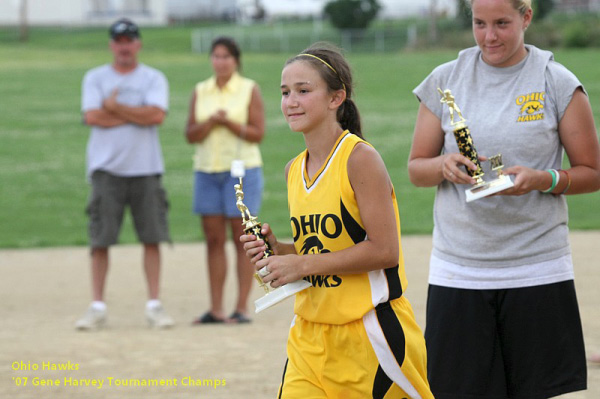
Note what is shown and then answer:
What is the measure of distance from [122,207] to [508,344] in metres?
4.41

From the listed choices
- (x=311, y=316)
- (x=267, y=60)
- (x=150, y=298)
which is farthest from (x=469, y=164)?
(x=267, y=60)

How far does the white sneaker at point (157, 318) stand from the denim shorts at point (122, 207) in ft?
1.79

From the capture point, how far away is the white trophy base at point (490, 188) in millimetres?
3686

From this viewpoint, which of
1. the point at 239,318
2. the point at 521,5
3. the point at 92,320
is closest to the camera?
the point at 521,5

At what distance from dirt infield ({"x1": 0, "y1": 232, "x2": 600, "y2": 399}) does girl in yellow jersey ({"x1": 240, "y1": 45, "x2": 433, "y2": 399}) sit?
211cm

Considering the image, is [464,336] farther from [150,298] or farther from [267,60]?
[267,60]

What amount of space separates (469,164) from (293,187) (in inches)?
26.6

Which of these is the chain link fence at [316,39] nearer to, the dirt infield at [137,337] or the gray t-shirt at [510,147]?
the dirt infield at [137,337]

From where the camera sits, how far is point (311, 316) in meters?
3.54

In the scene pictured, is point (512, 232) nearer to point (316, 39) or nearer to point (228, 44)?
point (228, 44)

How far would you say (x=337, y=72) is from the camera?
11.9 feet

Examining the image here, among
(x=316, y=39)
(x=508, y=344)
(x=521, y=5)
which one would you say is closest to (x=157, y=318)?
(x=508, y=344)

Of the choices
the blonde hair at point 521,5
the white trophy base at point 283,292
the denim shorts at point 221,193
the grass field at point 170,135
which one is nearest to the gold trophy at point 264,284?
the white trophy base at point 283,292

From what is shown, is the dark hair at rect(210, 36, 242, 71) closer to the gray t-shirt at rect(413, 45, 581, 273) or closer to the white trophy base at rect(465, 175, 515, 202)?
the gray t-shirt at rect(413, 45, 581, 273)
